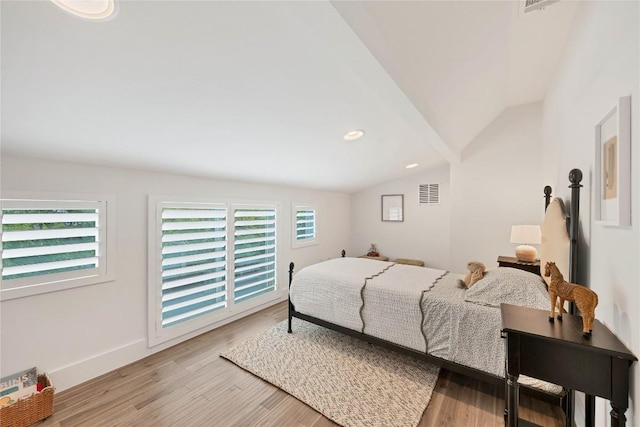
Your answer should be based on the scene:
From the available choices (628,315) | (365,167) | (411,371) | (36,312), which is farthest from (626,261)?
(36,312)

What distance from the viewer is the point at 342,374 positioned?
2.36 meters

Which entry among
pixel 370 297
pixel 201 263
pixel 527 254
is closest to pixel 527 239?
pixel 527 254

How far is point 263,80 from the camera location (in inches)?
64.0

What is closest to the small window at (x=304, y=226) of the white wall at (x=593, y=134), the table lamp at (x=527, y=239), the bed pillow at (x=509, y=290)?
the bed pillow at (x=509, y=290)

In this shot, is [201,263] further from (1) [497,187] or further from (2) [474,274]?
(1) [497,187]

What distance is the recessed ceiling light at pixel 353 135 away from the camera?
2.68 meters

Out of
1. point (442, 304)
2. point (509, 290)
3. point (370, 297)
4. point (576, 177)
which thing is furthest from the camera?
point (370, 297)

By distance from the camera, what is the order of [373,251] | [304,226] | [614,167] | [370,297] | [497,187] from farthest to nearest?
[373,251] → [304,226] → [497,187] → [370,297] → [614,167]

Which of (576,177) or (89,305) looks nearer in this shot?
(576,177)

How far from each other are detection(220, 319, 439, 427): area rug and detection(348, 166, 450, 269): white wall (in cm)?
282

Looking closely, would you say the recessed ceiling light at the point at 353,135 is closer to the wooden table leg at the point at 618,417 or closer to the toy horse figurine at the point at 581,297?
the toy horse figurine at the point at 581,297

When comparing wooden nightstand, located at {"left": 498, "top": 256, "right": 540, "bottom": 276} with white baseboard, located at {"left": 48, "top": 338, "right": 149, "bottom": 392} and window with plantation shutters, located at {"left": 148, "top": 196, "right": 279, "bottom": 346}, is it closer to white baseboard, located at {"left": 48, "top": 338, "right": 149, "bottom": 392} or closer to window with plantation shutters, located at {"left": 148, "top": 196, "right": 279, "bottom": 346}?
window with plantation shutters, located at {"left": 148, "top": 196, "right": 279, "bottom": 346}

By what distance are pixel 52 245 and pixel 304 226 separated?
3201mm

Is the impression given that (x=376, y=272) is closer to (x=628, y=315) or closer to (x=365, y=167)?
(x=365, y=167)
